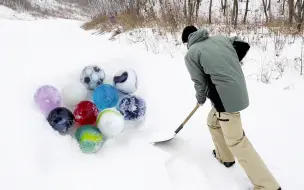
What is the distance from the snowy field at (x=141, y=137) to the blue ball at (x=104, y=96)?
410 mm

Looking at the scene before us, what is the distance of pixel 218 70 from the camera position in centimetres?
274

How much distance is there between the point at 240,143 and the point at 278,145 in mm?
1041

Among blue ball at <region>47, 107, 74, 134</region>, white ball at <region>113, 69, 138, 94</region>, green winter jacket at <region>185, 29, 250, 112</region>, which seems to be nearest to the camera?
green winter jacket at <region>185, 29, 250, 112</region>

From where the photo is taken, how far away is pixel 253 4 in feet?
65.3

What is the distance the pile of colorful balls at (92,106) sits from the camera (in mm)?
3342

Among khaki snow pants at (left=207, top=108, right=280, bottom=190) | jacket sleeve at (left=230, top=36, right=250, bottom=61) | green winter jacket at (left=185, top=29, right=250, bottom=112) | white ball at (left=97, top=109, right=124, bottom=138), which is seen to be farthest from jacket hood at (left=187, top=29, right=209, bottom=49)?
white ball at (left=97, top=109, right=124, bottom=138)

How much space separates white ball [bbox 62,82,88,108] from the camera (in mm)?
3674

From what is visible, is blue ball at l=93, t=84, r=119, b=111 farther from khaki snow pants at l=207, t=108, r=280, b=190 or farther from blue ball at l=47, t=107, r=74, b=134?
khaki snow pants at l=207, t=108, r=280, b=190

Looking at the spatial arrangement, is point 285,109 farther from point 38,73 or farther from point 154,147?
point 38,73

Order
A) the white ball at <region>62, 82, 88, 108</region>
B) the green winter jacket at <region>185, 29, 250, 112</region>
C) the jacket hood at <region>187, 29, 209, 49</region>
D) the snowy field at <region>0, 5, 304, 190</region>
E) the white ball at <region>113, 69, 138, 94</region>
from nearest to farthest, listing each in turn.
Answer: the green winter jacket at <region>185, 29, 250, 112</region>, the jacket hood at <region>187, 29, 209, 49</region>, the snowy field at <region>0, 5, 304, 190</region>, the white ball at <region>62, 82, 88, 108</region>, the white ball at <region>113, 69, 138, 94</region>

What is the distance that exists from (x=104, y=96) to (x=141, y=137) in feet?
2.17

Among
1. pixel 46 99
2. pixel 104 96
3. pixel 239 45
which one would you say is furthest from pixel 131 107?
pixel 239 45

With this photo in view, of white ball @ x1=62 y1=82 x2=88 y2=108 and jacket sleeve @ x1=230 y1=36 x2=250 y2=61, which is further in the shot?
white ball @ x1=62 y1=82 x2=88 y2=108

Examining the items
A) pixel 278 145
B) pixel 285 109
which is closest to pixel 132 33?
pixel 285 109
